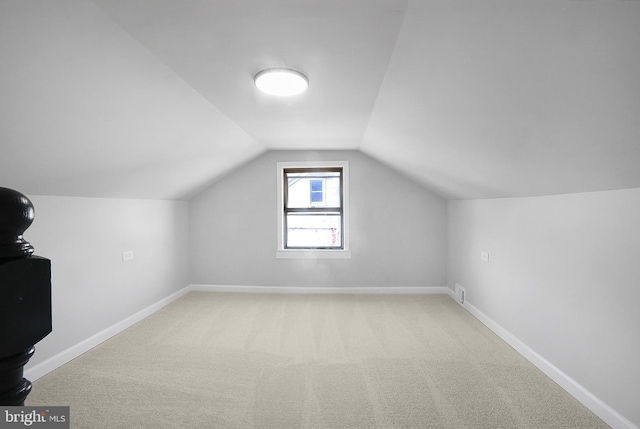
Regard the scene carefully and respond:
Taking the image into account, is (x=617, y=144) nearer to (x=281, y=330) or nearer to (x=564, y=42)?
(x=564, y=42)

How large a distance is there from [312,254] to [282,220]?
2.29ft

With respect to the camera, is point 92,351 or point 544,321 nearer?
point 544,321

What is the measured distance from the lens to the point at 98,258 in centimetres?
323

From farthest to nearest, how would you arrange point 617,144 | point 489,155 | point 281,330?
point 281,330 < point 489,155 < point 617,144

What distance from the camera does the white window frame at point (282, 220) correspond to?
16.2ft

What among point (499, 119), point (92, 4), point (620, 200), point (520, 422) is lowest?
point (520, 422)

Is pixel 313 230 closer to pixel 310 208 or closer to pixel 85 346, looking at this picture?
pixel 310 208

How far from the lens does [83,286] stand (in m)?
3.03

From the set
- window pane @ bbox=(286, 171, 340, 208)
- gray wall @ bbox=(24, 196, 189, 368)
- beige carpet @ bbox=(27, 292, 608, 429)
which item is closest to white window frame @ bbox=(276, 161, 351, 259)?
window pane @ bbox=(286, 171, 340, 208)

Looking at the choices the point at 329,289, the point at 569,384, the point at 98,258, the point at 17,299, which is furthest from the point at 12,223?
the point at 329,289

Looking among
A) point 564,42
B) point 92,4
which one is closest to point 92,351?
point 92,4

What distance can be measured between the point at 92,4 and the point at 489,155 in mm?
2549

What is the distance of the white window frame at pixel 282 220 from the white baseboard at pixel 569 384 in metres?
2.24

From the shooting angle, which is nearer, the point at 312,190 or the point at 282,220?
the point at 282,220
